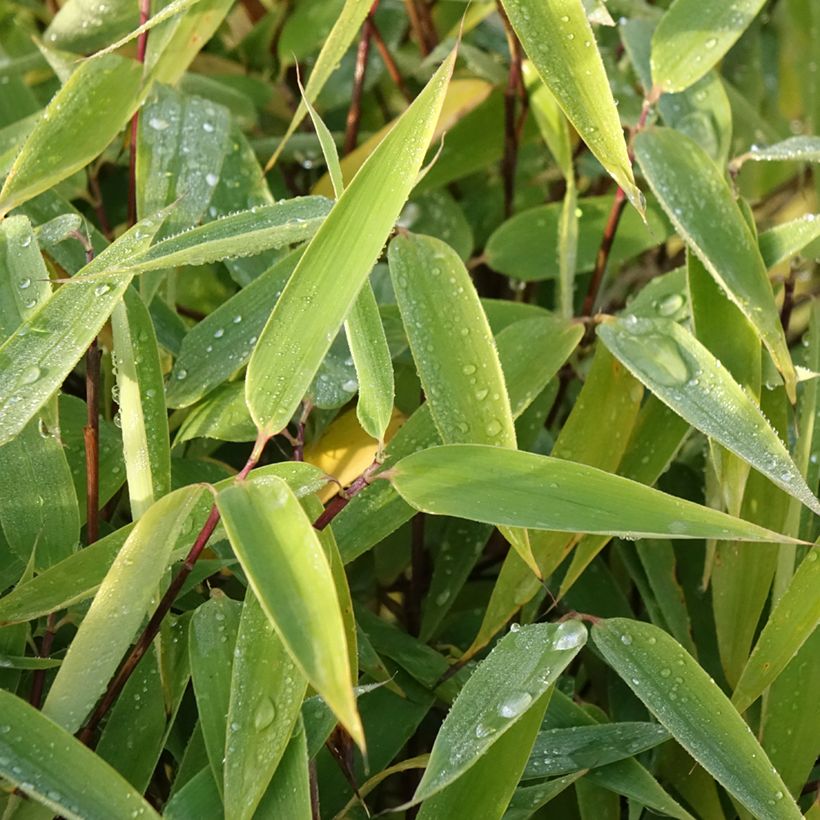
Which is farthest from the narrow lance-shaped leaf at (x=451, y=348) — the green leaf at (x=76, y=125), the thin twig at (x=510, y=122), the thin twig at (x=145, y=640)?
the thin twig at (x=510, y=122)

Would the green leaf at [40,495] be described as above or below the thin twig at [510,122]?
below

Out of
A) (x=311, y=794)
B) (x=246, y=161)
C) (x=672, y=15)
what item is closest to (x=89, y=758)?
(x=311, y=794)

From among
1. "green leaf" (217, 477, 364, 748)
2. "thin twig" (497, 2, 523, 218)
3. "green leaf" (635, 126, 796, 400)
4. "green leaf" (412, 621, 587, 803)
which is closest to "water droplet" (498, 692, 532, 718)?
"green leaf" (412, 621, 587, 803)

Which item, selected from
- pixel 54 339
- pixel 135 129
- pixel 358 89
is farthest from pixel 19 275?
pixel 358 89

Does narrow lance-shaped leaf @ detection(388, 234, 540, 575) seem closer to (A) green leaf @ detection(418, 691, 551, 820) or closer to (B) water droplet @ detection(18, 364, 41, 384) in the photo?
(A) green leaf @ detection(418, 691, 551, 820)

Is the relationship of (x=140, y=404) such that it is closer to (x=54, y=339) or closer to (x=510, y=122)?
(x=54, y=339)

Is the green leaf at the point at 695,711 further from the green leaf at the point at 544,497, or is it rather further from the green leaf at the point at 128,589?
the green leaf at the point at 128,589

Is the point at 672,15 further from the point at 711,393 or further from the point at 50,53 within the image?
the point at 50,53
